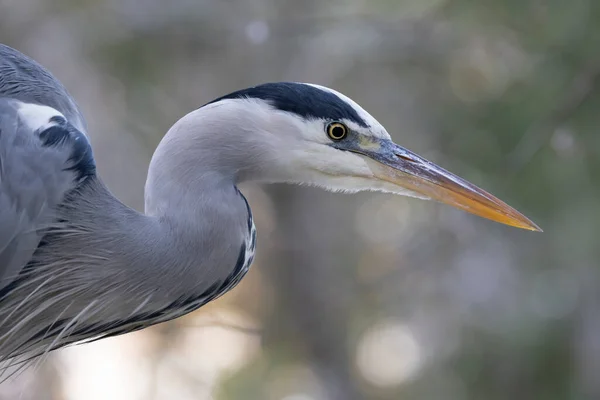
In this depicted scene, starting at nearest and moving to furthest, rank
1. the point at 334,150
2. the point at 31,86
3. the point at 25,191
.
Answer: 1. the point at 25,191
2. the point at 334,150
3. the point at 31,86

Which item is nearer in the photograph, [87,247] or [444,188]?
[87,247]

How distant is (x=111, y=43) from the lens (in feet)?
15.4

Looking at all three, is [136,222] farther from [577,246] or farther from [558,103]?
[577,246]

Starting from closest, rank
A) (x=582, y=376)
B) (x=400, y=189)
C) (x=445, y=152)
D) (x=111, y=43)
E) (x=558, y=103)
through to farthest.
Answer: (x=400, y=189) < (x=558, y=103) < (x=445, y=152) < (x=582, y=376) < (x=111, y=43)

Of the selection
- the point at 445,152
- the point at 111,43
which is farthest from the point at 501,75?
the point at 111,43

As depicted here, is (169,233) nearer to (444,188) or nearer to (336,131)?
(336,131)

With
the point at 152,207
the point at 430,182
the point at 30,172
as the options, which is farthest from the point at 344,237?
the point at 30,172

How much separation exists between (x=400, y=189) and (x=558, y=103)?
5.25 feet

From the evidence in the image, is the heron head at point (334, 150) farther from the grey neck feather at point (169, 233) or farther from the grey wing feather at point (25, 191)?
the grey wing feather at point (25, 191)

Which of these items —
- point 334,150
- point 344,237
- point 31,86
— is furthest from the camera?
point 344,237

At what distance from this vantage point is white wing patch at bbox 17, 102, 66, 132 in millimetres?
1647

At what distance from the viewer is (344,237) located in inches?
223

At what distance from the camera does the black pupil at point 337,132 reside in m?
1.67

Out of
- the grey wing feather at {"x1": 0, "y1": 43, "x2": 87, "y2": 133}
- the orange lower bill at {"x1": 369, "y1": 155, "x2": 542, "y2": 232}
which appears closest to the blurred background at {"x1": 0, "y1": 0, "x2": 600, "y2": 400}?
the orange lower bill at {"x1": 369, "y1": 155, "x2": 542, "y2": 232}
